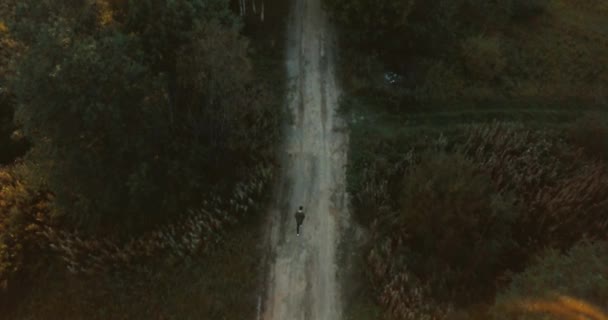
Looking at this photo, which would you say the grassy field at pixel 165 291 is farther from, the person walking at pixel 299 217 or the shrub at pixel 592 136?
the shrub at pixel 592 136

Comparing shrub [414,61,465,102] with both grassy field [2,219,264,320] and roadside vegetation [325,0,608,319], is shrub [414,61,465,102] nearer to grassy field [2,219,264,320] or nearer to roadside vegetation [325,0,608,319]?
roadside vegetation [325,0,608,319]

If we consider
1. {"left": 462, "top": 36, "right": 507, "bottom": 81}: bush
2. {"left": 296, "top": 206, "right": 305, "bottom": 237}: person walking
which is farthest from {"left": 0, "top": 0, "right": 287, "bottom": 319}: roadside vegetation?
{"left": 462, "top": 36, "right": 507, "bottom": 81}: bush

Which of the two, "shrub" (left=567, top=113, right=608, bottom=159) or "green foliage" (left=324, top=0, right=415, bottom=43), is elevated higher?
"green foliage" (left=324, top=0, right=415, bottom=43)

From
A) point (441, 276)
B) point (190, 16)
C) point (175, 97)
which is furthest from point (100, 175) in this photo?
point (441, 276)

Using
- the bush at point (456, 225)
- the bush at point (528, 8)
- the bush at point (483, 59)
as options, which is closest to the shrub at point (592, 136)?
the bush at point (483, 59)

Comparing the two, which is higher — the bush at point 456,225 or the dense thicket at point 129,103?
the dense thicket at point 129,103

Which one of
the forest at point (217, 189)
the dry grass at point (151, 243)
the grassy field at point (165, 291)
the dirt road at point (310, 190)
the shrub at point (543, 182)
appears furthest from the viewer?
the dry grass at point (151, 243)
